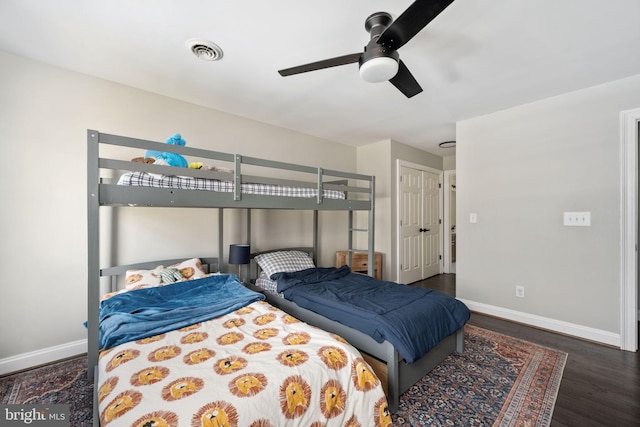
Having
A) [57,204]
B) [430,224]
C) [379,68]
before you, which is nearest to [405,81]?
[379,68]

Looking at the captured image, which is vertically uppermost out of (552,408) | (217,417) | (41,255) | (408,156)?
(408,156)

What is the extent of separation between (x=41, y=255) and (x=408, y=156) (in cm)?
457

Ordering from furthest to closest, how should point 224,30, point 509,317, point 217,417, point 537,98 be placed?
point 509,317 < point 537,98 < point 224,30 < point 217,417

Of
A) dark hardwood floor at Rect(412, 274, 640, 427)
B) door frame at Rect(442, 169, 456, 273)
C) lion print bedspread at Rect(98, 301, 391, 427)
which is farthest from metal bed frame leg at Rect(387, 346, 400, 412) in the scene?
door frame at Rect(442, 169, 456, 273)

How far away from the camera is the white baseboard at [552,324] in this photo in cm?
234

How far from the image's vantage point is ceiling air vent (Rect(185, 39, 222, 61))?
1784mm

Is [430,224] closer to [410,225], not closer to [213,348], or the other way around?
[410,225]

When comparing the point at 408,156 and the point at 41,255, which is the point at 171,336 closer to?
the point at 41,255

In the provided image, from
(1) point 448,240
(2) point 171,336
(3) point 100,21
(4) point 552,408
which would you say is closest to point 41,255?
(2) point 171,336

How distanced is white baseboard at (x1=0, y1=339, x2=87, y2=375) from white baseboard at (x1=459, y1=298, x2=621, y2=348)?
13.4ft

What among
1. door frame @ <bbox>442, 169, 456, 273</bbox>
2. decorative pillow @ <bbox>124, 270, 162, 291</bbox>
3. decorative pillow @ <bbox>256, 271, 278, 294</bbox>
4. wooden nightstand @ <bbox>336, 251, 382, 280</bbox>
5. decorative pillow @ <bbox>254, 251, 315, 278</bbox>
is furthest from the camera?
door frame @ <bbox>442, 169, 456, 273</bbox>

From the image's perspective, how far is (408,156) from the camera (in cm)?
433

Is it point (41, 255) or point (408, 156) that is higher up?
point (408, 156)

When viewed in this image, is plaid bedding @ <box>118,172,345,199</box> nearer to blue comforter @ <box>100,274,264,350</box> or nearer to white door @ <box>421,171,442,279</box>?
blue comforter @ <box>100,274,264,350</box>
